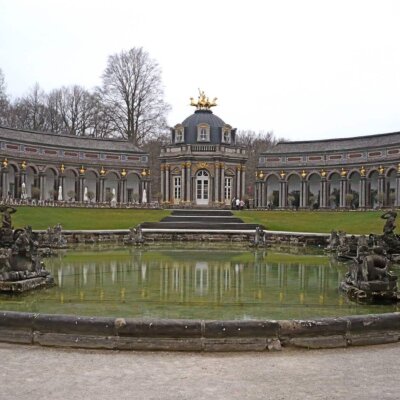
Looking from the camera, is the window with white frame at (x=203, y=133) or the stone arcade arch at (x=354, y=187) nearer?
the window with white frame at (x=203, y=133)

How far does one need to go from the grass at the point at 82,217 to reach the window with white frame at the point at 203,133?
51.4 feet

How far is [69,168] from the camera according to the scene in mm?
57625

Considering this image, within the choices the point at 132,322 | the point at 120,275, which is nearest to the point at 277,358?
the point at 132,322

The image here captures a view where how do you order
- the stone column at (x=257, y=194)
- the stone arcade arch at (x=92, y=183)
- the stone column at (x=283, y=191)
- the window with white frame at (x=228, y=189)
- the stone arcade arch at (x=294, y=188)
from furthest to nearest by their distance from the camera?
1. the stone column at (x=257, y=194)
2. the stone arcade arch at (x=294, y=188)
3. the stone column at (x=283, y=191)
4. the stone arcade arch at (x=92, y=183)
5. the window with white frame at (x=228, y=189)

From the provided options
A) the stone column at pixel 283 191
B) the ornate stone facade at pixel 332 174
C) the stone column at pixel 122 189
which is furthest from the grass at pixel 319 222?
the stone column at pixel 122 189

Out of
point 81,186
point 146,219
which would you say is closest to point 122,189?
point 81,186

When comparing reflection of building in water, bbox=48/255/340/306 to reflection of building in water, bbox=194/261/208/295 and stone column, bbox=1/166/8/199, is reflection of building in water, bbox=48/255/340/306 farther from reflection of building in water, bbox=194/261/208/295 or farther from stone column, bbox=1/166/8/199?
stone column, bbox=1/166/8/199

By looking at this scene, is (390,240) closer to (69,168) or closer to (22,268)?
(22,268)

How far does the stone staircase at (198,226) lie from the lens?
31156 millimetres

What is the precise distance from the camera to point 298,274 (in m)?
15.6

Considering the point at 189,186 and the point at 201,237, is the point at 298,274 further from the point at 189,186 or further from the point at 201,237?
the point at 189,186

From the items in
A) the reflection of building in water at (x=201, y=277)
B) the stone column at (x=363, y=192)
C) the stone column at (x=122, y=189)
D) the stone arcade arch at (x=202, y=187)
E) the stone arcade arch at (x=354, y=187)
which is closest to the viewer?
the reflection of building in water at (x=201, y=277)

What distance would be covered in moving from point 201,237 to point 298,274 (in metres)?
15.6

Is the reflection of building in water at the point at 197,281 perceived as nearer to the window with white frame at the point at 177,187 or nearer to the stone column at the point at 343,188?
the window with white frame at the point at 177,187
